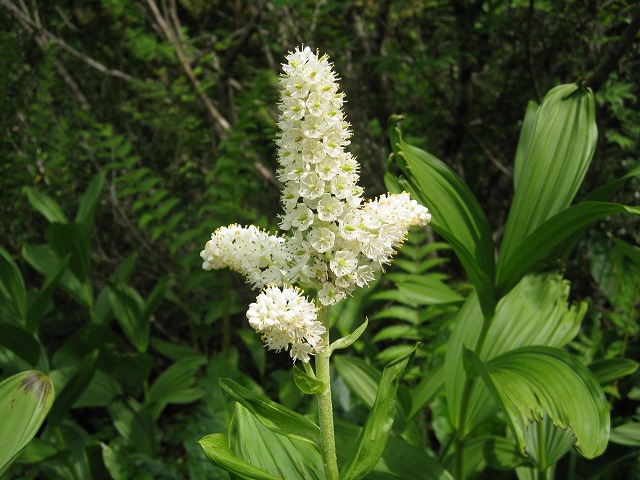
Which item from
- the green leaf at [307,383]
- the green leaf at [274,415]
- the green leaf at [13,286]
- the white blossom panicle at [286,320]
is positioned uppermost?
the green leaf at [13,286]

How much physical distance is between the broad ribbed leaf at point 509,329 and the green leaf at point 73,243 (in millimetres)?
1779

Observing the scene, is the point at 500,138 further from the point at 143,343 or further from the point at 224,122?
the point at 143,343

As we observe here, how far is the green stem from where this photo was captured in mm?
1591

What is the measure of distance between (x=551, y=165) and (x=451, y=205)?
348 millimetres

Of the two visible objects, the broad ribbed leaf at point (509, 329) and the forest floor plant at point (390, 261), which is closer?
the forest floor plant at point (390, 261)

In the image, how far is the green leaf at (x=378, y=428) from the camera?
154cm

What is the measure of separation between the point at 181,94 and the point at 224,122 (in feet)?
1.11

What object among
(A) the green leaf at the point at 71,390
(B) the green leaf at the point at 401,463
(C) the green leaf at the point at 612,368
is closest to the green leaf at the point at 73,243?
(A) the green leaf at the point at 71,390

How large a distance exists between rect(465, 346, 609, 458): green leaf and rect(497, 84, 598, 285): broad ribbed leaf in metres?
0.27

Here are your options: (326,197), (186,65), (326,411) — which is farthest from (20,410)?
(186,65)

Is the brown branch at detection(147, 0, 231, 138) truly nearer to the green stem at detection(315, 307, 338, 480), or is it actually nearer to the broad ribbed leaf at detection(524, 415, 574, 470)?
the broad ribbed leaf at detection(524, 415, 574, 470)

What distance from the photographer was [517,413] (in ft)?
5.90

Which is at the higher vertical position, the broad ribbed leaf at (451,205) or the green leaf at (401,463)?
the broad ribbed leaf at (451,205)

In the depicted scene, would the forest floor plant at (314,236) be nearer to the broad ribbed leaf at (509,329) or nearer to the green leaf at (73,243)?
the broad ribbed leaf at (509,329)
